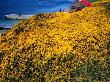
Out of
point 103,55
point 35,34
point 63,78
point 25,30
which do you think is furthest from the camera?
point 25,30

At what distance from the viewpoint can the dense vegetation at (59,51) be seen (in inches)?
265

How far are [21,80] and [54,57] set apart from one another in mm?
884

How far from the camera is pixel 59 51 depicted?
7.02 meters

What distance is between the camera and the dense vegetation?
674 cm

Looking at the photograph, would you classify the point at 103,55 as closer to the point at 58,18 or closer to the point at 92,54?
the point at 92,54

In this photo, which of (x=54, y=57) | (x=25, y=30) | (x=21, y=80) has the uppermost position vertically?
(x=25, y=30)

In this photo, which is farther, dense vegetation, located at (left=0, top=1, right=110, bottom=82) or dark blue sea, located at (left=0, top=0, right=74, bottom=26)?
dark blue sea, located at (left=0, top=0, right=74, bottom=26)

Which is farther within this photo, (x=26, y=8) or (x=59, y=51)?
(x=26, y=8)

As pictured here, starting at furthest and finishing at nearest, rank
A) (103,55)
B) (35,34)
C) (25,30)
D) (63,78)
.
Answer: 1. (25,30)
2. (35,34)
3. (103,55)
4. (63,78)

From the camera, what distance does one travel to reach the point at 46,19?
889cm

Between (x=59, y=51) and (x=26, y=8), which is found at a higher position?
(x=26, y=8)

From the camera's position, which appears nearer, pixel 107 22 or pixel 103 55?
pixel 103 55

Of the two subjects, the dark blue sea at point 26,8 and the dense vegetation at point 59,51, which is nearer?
the dense vegetation at point 59,51

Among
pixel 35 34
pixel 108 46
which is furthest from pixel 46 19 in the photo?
pixel 108 46
